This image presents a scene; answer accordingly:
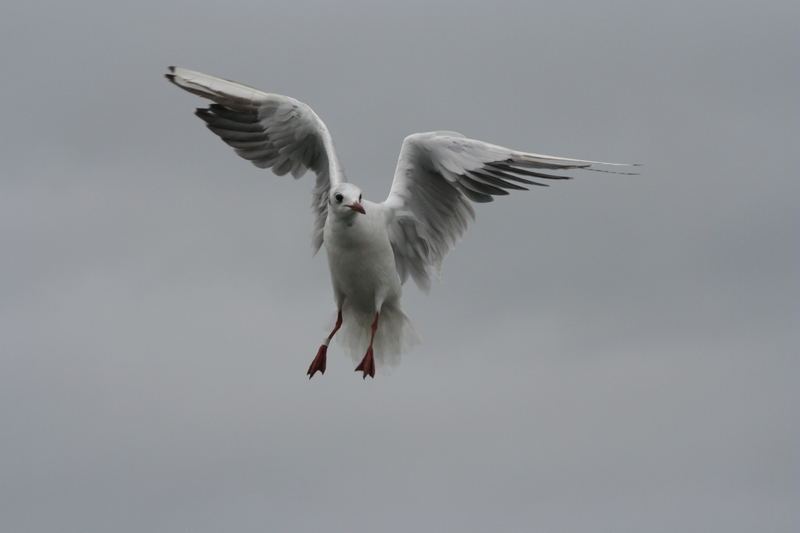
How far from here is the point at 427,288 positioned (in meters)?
19.1

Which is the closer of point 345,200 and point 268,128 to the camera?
point 345,200

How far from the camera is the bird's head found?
54.9 ft

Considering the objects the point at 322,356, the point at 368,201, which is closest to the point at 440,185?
the point at 368,201

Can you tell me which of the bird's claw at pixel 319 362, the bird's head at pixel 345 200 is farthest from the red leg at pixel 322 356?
the bird's head at pixel 345 200

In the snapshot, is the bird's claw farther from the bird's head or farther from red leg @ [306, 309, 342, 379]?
the bird's head

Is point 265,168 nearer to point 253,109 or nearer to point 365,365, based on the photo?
point 253,109

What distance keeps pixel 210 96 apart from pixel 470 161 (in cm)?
361

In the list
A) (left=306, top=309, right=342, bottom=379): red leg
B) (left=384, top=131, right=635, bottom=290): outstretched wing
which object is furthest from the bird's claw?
(left=384, top=131, right=635, bottom=290): outstretched wing

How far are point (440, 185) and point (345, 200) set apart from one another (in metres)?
2.08

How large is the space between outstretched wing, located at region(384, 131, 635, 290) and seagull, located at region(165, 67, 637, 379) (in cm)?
1

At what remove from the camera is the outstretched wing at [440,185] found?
17906mm

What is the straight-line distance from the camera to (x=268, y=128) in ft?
63.1

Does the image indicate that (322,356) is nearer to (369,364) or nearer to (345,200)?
(369,364)

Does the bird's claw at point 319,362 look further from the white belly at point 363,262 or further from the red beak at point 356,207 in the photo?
the red beak at point 356,207
